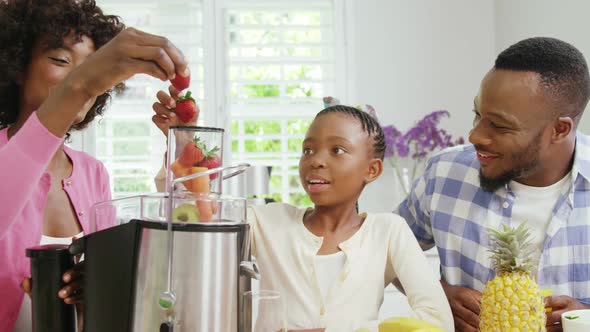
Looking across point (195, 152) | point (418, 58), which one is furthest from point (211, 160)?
point (418, 58)

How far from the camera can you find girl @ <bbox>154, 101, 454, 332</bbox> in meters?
1.24

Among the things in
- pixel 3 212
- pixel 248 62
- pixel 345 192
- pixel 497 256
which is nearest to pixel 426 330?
pixel 497 256

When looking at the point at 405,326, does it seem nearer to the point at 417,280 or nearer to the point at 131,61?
the point at 417,280

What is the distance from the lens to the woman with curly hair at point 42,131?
3.16ft

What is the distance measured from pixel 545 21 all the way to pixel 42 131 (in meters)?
2.34

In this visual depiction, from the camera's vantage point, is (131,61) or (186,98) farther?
(186,98)

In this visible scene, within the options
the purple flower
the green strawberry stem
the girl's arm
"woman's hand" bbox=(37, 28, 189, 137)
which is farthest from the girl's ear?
the purple flower

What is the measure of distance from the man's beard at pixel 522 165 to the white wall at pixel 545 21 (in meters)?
1.10

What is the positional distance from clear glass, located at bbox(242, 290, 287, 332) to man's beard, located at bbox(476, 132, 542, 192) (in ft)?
2.33

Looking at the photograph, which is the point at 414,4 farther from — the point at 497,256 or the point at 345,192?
the point at 497,256

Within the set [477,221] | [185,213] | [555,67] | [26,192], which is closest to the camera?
[185,213]

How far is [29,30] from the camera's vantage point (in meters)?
1.33

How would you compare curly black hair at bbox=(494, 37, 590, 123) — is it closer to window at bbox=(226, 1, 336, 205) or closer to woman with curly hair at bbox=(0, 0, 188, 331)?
woman with curly hair at bbox=(0, 0, 188, 331)

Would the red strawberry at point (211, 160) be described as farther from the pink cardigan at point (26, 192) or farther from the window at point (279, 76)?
the window at point (279, 76)
